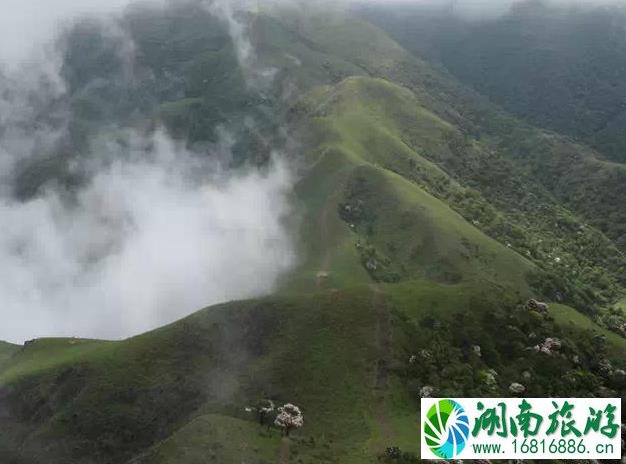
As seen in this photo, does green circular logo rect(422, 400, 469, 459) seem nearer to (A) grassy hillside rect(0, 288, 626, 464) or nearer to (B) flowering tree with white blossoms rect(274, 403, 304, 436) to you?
(A) grassy hillside rect(0, 288, 626, 464)

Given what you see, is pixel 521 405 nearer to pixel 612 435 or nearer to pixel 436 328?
pixel 612 435

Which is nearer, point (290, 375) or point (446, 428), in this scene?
point (446, 428)

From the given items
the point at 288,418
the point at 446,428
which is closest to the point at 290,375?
the point at 288,418

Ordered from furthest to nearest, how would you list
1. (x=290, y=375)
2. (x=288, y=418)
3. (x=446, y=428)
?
(x=290, y=375), (x=288, y=418), (x=446, y=428)

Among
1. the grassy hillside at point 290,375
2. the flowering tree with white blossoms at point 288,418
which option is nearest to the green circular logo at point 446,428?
the grassy hillside at point 290,375

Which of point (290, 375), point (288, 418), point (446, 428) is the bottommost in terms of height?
point (446, 428)

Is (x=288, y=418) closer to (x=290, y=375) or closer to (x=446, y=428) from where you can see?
(x=290, y=375)

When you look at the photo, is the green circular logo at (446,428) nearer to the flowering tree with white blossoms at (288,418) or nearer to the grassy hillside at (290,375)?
the grassy hillside at (290,375)
